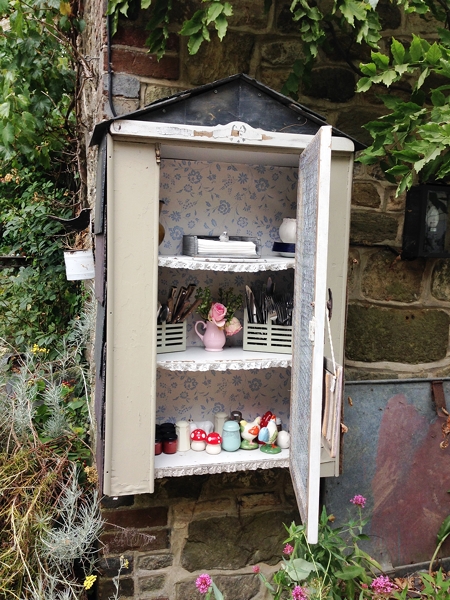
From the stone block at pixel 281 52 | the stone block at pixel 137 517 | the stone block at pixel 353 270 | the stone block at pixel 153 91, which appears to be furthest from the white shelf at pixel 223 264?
the stone block at pixel 137 517

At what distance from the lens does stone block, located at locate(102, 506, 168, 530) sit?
2.16 metres

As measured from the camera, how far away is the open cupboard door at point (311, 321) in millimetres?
1441

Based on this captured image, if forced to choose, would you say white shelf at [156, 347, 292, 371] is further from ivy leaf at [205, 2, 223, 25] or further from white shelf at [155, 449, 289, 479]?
ivy leaf at [205, 2, 223, 25]

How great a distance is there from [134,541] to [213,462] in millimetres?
533

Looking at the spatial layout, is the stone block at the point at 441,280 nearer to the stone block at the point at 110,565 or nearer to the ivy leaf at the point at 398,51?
the ivy leaf at the point at 398,51

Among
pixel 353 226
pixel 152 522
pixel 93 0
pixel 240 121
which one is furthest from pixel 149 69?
pixel 152 522

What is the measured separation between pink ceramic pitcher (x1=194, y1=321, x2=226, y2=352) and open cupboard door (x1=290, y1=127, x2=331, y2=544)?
0.42 meters

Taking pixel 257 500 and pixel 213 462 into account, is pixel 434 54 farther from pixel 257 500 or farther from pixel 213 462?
pixel 257 500

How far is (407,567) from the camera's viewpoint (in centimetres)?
229

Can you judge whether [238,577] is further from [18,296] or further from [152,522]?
[18,296]

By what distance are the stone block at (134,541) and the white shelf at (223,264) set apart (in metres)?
1.11

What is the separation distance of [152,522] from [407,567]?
110cm

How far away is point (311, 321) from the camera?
4.95ft

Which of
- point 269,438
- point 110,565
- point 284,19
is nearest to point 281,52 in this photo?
point 284,19
